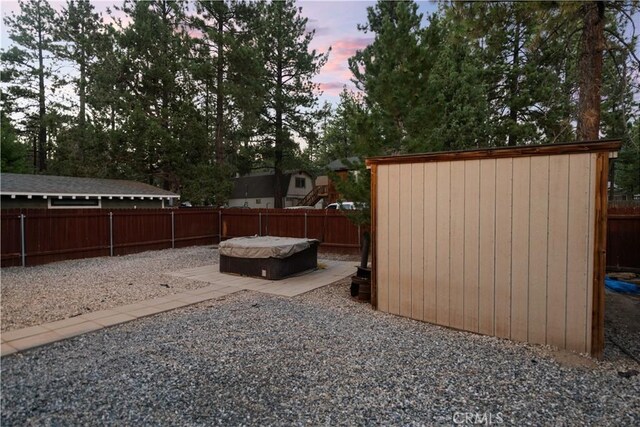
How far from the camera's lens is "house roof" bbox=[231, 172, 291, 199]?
29.2 m

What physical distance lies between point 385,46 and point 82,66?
19617 millimetres

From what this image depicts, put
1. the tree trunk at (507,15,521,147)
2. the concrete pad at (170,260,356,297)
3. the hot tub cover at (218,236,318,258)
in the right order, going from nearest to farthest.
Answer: the concrete pad at (170,260,356,297) → the hot tub cover at (218,236,318,258) → the tree trunk at (507,15,521,147)

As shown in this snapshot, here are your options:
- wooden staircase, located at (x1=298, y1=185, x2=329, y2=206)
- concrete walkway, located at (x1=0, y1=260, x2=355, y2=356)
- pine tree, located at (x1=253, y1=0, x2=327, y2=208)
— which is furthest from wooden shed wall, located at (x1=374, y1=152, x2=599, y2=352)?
wooden staircase, located at (x1=298, y1=185, x2=329, y2=206)

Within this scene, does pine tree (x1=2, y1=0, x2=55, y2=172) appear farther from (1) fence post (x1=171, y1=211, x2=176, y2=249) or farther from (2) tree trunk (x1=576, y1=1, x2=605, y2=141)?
(2) tree trunk (x1=576, y1=1, x2=605, y2=141)

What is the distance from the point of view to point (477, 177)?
414 centimetres

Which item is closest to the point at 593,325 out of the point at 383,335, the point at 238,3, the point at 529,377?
the point at 529,377

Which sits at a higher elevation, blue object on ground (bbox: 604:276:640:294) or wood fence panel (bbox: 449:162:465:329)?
wood fence panel (bbox: 449:162:465:329)

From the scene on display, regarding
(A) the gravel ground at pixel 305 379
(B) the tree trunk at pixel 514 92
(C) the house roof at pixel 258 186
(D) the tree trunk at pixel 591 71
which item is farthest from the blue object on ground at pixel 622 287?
(C) the house roof at pixel 258 186

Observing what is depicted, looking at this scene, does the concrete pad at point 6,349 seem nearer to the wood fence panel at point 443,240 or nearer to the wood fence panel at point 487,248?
the wood fence panel at point 443,240

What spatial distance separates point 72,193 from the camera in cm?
1181

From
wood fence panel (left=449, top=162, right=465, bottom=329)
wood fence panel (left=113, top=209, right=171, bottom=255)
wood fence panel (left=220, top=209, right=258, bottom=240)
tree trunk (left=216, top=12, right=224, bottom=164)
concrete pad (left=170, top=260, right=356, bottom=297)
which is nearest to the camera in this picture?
wood fence panel (left=449, top=162, right=465, bottom=329)

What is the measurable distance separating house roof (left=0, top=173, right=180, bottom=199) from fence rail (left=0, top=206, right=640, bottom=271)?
269 centimetres

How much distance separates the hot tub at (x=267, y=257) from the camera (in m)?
7.06

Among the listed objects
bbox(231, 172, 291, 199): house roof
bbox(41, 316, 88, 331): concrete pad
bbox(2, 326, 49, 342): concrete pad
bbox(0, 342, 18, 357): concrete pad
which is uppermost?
bbox(231, 172, 291, 199): house roof
